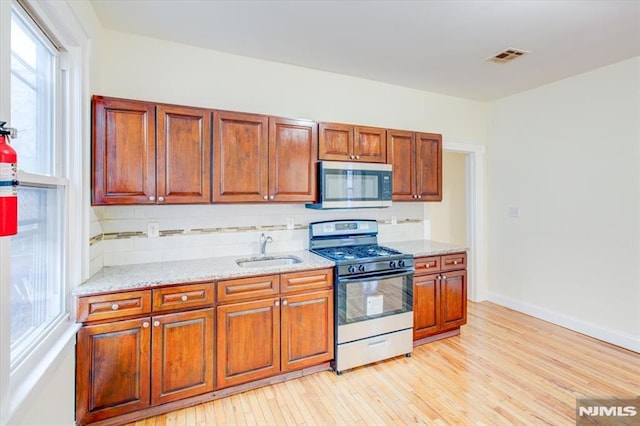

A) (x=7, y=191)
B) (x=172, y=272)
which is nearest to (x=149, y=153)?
(x=172, y=272)

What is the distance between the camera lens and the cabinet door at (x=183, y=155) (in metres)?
2.33

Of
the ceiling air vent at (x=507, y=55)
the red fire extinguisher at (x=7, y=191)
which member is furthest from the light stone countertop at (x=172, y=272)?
the ceiling air vent at (x=507, y=55)

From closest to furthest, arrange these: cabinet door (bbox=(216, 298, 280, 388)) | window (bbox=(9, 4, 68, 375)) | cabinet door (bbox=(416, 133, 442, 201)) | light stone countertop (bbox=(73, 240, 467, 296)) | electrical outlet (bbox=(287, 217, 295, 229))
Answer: window (bbox=(9, 4, 68, 375)) < light stone countertop (bbox=(73, 240, 467, 296)) < cabinet door (bbox=(216, 298, 280, 388)) < electrical outlet (bbox=(287, 217, 295, 229)) < cabinet door (bbox=(416, 133, 442, 201))

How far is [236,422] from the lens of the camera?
2.11 metres

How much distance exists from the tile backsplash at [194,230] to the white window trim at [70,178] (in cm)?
21

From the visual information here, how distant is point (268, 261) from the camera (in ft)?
9.62

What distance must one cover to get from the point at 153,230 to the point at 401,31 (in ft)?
8.17

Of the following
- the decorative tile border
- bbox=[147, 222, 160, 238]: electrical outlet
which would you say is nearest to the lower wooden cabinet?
the decorative tile border

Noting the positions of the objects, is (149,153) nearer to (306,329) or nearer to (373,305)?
(306,329)

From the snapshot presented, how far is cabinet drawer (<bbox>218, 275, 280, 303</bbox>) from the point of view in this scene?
227cm

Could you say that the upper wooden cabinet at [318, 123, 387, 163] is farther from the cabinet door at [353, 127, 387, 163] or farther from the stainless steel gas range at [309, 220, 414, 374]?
the stainless steel gas range at [309, 220, 414, 374]

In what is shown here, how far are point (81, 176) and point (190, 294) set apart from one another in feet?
3.26

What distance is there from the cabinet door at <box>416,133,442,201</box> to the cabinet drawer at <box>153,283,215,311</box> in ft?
7.44

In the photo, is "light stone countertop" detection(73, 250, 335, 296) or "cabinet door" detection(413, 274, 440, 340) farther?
"cabinet door" detection(413, 274, 440, 340)
